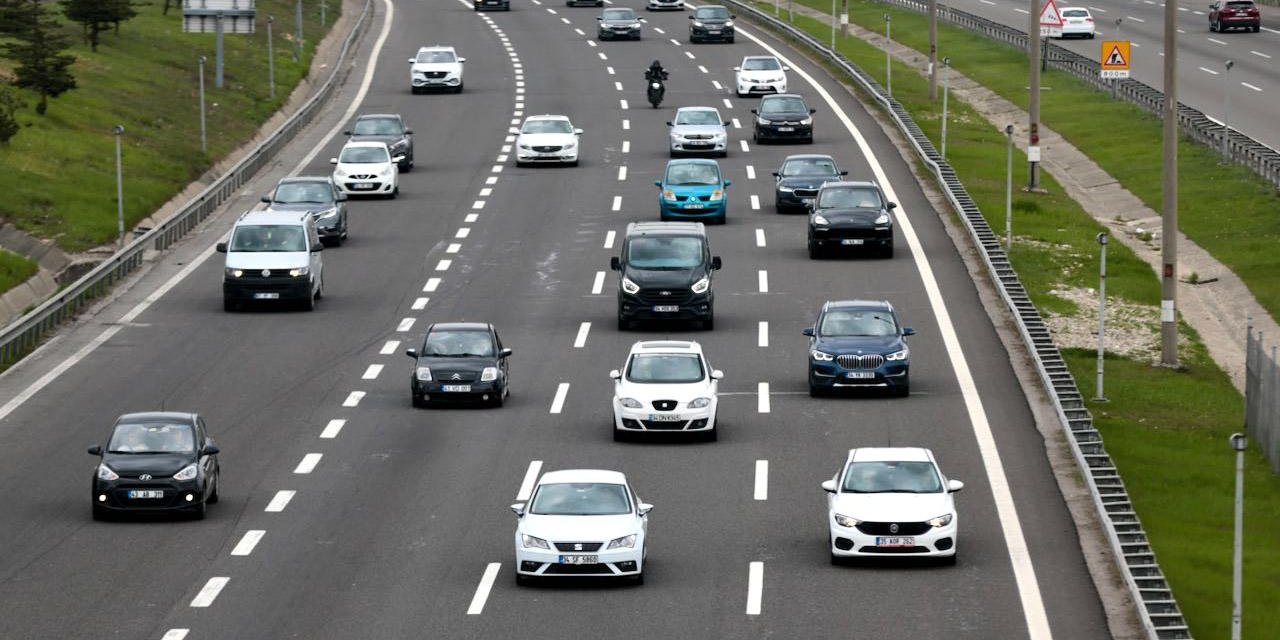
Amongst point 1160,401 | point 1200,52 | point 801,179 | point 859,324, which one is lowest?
point 1160,401

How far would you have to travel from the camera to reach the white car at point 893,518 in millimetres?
29188

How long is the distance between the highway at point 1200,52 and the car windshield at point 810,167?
1180 centimetres

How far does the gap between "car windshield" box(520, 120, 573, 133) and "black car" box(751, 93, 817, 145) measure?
21.7ft

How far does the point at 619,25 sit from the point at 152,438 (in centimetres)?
7036

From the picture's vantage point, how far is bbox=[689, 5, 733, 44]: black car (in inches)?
3888

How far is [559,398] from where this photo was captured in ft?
134

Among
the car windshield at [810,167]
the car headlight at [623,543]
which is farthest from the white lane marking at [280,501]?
the car windshield at [810,167]

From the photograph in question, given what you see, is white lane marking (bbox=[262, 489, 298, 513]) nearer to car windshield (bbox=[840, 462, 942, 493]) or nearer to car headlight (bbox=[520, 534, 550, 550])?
car headlight (bbox=[520, 534, 550, 550])

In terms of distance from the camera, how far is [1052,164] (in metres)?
77.2

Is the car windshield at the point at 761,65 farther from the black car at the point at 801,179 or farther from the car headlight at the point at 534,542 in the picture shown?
the car headlight at the point at 534,542

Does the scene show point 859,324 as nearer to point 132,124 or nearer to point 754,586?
point 754,586

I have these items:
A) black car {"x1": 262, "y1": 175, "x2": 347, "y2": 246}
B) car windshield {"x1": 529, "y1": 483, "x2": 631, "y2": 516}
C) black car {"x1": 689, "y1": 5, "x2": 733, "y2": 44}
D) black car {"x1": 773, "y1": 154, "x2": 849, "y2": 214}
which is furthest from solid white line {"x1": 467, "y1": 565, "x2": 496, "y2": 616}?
black car {"x1": 689, "y1": 5, "x2": 733, "y2": 44}

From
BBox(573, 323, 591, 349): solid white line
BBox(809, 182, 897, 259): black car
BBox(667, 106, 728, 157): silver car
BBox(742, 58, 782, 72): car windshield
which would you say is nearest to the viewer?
BBox(573, 323, 591, 349): solid white line

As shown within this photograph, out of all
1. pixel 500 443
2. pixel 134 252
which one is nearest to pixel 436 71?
pixel 134 252
